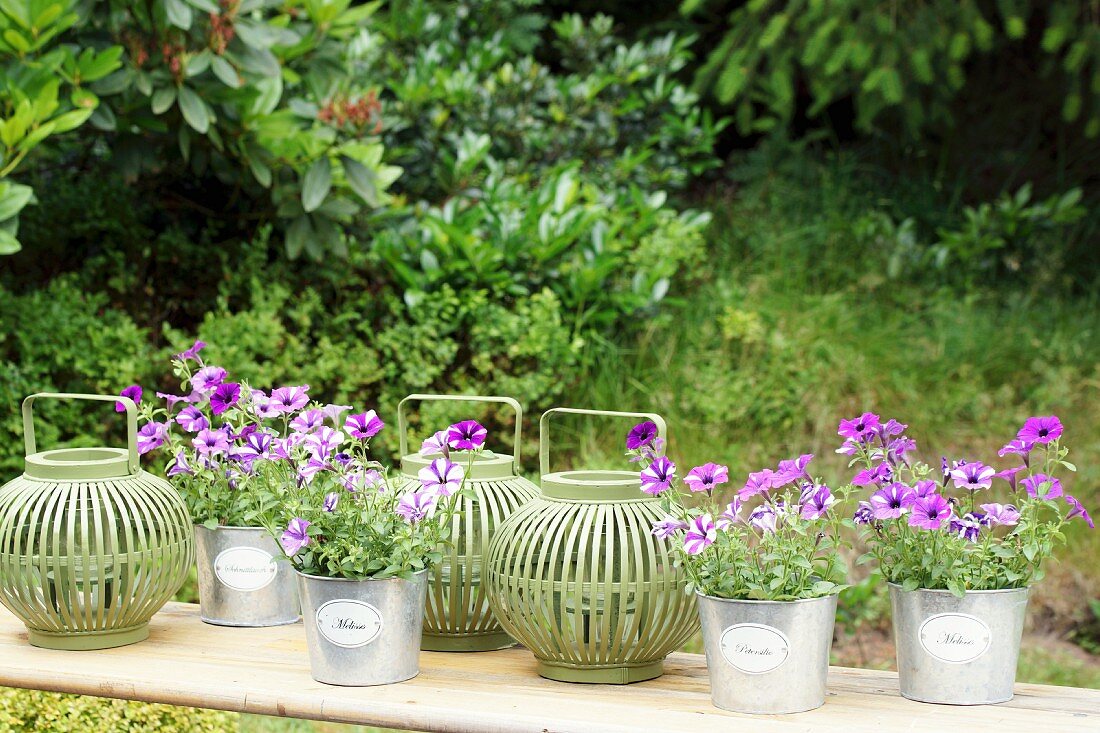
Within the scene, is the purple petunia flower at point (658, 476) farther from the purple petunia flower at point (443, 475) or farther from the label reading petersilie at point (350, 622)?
the label reading petersilie at point (350, 622)

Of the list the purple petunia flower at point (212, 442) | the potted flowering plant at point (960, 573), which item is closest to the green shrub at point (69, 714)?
the purple petunia flower at point (212, 442)

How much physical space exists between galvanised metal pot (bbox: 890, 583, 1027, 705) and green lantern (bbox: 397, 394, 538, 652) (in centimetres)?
58

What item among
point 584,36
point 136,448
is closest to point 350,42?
point 584,36

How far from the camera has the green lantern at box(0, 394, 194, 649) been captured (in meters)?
1.67

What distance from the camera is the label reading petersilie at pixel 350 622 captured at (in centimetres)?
154

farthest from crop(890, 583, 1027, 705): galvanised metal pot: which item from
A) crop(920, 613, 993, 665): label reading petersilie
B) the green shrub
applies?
the green shrub

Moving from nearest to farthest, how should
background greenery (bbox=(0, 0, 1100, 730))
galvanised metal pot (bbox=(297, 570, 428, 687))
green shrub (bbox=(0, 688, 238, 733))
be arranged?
galvanised metal pot (bbox=(297, 570, 428, 687)) → green shrub (bbox=(0, 688, 238, 733)) → background greenery (bbox=(0, 0, 1100, 730))

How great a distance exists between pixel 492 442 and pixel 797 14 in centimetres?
223

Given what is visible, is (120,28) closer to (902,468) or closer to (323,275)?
(323,275)

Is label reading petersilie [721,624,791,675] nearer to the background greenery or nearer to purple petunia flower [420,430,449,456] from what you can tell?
purple petunia flower [420,430,449,456]

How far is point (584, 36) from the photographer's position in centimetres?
491

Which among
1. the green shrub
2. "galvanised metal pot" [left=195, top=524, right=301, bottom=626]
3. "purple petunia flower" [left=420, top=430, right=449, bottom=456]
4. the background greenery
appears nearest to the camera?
"purple petunia flower" [left=420, top=430, right=449, bottom=456]

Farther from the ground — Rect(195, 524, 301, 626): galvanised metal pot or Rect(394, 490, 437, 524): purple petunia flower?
Rect(394, 490, 437, 524): purple petunia flower

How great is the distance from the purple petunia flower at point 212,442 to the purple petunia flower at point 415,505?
434 millimetres
